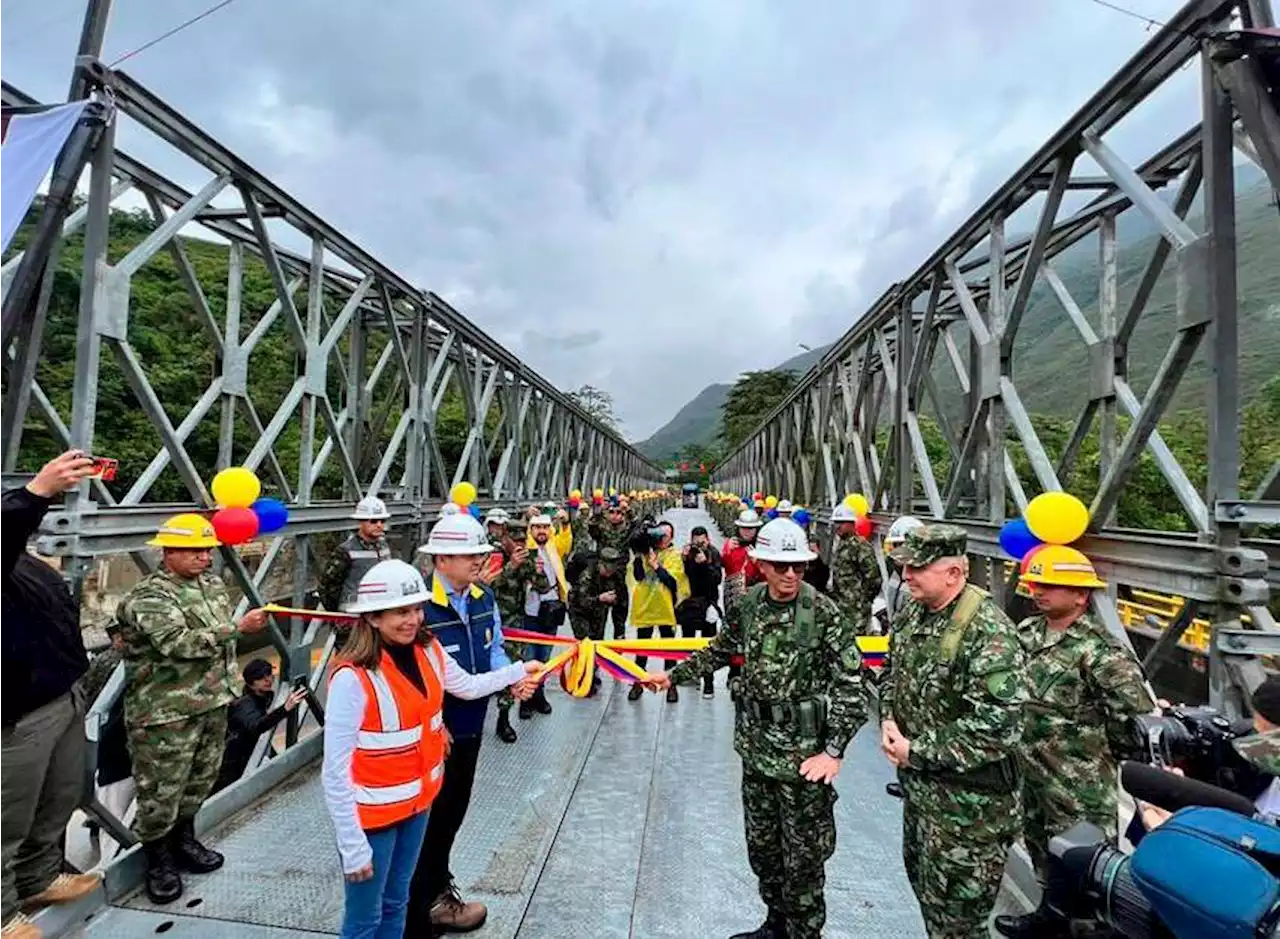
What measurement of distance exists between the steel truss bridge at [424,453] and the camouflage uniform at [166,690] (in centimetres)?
21

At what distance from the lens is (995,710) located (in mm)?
2600

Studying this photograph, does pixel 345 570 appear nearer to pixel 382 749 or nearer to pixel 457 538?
pixel 457 538

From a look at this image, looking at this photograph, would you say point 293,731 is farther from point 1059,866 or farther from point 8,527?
point 1059,866

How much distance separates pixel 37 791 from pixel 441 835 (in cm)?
165

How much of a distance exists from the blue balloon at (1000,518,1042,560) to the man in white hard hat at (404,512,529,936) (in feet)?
9.48

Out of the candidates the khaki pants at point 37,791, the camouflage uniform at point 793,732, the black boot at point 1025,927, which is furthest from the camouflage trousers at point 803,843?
the khaki pants at point 37,791

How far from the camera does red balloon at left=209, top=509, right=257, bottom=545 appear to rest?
13.9 ft

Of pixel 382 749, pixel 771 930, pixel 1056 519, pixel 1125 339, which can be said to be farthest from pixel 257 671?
pixel 1125 339

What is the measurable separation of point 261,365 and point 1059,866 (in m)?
31.2

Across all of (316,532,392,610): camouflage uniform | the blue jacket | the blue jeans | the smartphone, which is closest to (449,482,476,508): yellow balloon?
(316,532,392,610): camouflage uniform

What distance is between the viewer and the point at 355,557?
5953 millimetres

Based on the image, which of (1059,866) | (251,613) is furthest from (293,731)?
(1059,866)

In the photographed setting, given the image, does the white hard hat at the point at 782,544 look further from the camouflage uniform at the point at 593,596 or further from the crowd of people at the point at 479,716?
the camouflage uniform at the point at 593,596

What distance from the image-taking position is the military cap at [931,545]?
2.82 m
